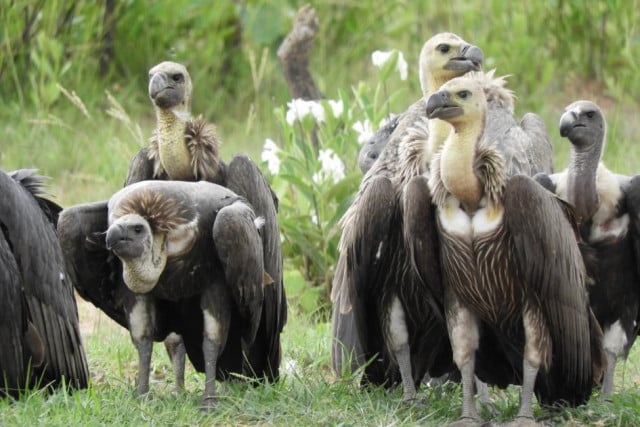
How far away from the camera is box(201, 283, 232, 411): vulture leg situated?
5.49 metres

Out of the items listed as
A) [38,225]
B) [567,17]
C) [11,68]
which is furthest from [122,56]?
A: [38,225]

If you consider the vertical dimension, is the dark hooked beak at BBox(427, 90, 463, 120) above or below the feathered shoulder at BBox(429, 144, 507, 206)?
above

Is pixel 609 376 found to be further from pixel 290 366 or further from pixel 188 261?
pixel 188 261

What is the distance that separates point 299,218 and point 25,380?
2.29 meters

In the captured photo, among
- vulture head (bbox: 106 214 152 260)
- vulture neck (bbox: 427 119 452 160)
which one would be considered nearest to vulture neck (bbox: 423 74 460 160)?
vulture neck (bbox: 427 119 452 160)

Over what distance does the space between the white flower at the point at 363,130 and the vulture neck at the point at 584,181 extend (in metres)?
2.00

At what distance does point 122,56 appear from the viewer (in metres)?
11.7

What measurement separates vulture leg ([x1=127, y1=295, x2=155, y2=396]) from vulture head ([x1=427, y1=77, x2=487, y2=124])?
128cm

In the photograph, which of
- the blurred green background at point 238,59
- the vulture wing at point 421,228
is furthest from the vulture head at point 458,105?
the blurred green background at point 238,59

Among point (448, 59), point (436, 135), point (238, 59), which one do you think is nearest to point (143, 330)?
point (436, 135)

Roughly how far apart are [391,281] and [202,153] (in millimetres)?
905

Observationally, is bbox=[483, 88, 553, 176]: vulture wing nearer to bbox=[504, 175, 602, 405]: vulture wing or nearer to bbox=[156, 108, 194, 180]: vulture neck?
bbox=[504, 175, 602, 405]: vulture wing

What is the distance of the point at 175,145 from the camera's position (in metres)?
5.86

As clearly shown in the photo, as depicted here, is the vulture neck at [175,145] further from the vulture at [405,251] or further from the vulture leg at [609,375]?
the vulture leg at [609,375]
